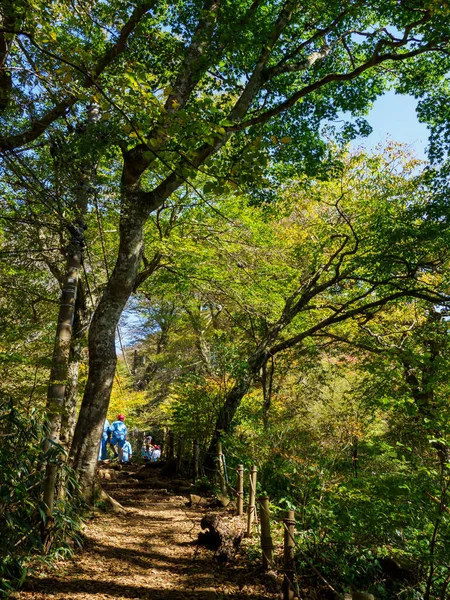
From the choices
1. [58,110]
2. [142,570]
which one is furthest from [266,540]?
[58,110]

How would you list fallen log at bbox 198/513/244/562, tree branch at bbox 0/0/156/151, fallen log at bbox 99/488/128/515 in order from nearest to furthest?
1. tree branch at bbox 0/0/156/151
2. fallen log at bbox 198/513/244/562
3. fallen log at bbox 99/488/128/515

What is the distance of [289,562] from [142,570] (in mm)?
1732

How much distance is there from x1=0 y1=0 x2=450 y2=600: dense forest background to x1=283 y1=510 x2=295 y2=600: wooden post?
1.49 ft

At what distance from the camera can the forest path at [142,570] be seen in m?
3.69

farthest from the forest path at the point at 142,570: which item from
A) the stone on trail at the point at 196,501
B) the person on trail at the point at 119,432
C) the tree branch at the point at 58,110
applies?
the person on trail at the point at 119,432

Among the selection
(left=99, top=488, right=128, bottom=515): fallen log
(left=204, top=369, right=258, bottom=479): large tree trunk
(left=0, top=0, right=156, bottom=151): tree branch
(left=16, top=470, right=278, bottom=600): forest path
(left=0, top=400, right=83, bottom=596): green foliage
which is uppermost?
(left=0, top=0, right=156, bottom=151): tree branch

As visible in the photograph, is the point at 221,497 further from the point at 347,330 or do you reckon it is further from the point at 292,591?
the point at 347,330

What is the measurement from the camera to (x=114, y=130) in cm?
492

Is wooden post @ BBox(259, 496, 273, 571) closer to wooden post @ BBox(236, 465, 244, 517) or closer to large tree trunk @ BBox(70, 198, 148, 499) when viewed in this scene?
wooden post @ BBox(236, 465, 244, 517)

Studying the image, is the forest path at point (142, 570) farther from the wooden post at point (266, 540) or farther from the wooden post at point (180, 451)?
the wooden post at point (180, 451)

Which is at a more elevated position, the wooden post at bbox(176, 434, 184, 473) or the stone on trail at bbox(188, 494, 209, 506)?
the wooden post at bbox(176, 434, 184, 473)

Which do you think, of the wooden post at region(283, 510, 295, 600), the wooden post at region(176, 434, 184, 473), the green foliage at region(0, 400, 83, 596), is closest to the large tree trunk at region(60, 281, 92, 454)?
the green foliage at region(0, 400, 83, 596)

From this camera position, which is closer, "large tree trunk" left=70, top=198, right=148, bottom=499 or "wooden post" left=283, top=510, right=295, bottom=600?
"wooden post" left=283, top=510, right=295, bottom=600

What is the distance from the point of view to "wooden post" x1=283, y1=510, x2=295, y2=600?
3.52m
